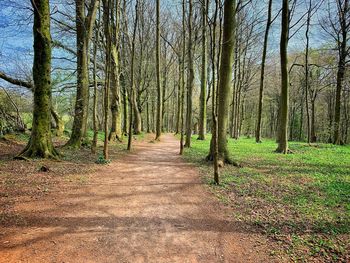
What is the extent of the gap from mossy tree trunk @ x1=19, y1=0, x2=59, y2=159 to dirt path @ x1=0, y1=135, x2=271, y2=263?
2941 millimetres

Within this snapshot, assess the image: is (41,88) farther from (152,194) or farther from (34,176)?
(152,194)

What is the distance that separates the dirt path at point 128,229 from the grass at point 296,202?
0.47 m

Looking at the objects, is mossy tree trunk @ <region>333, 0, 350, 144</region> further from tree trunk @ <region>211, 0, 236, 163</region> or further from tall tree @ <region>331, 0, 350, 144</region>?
tree trunk @ <region>211, 0, 236, 163</region>

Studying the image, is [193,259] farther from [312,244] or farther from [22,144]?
[22,144]

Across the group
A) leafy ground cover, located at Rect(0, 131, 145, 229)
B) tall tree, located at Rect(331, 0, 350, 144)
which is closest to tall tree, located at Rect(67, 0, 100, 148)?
leafy ground cover, located at Rect(0, 131, 145, 229)

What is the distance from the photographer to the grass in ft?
12.2

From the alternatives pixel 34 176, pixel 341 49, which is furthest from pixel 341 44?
pixel 34 176

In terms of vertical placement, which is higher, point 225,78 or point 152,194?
point 225,78

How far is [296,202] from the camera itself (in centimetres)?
533

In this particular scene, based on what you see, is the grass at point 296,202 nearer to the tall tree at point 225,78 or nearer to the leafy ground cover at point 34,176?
the tall tree at point 225,78

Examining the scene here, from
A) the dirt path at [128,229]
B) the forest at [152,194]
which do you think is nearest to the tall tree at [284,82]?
the forest at [152,194]

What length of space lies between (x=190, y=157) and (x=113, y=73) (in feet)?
27.4

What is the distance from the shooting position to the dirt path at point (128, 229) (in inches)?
132

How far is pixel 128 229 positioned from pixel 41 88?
6255mm
